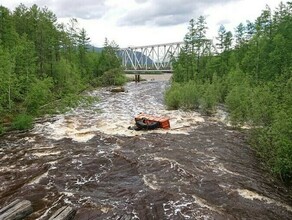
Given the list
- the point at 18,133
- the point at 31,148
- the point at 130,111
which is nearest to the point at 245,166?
the point at 31,148

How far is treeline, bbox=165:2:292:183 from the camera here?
20.5 meters

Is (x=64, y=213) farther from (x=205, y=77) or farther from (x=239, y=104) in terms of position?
(x=205, y=77)

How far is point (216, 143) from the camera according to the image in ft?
88.7

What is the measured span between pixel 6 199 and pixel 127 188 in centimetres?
620

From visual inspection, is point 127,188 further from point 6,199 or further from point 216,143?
point 216,143

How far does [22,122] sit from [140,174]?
16.7 meters

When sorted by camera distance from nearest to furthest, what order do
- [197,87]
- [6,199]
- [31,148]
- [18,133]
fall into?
[6,199], [31,148], [18,133], [197,87]

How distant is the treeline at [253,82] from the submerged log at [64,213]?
11.2 metres

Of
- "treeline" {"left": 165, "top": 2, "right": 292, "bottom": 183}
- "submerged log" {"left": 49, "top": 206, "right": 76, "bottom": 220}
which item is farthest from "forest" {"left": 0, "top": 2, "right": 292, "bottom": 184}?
"submerged log" {"left": 49, "top": 206, "right": 76, "bottom": 220}

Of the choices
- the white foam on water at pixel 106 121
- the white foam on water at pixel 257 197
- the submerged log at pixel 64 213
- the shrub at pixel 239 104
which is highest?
the shrub at pixel 239 104

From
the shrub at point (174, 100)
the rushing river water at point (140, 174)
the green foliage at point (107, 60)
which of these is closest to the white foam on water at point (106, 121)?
the rushing river water at point (140, 174)

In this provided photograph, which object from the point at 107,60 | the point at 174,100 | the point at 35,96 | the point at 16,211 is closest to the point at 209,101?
the point at 174,100

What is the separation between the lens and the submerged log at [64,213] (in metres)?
13.8

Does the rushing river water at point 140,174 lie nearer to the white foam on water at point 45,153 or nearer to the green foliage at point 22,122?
the white foam on water at point 45,153
